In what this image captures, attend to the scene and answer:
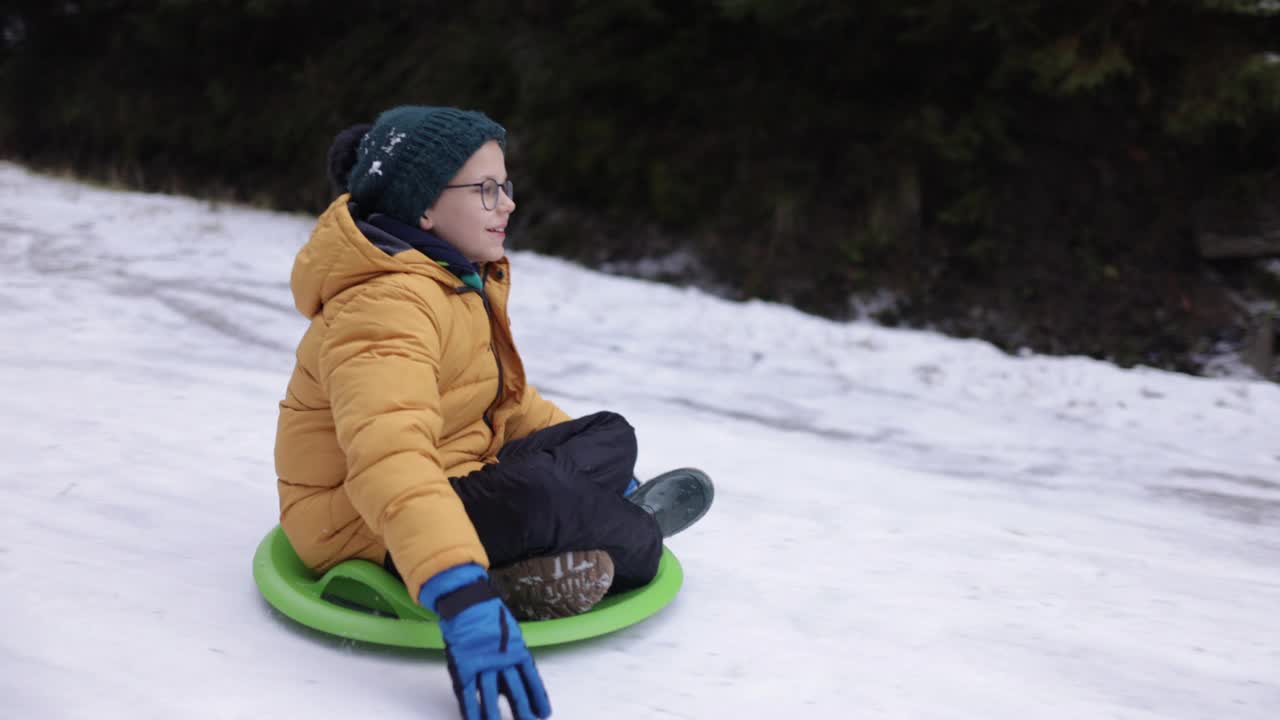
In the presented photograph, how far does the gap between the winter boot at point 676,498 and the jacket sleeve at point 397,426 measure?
2.56ft

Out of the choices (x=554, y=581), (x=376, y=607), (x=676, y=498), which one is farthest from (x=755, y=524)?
(x=376, y=607)

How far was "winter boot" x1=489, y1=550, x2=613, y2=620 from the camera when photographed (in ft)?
7.29

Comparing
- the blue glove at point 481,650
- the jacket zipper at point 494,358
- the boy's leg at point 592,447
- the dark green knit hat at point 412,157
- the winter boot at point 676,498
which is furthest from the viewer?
the winter boot at point 676,498

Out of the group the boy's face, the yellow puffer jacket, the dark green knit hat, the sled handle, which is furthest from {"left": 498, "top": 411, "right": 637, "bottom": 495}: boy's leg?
the dark green knit hat

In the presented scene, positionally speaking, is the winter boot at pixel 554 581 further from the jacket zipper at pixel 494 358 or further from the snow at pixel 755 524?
the jacket zipper at pixel 494 358

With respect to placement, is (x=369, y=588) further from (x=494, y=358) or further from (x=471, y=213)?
(x=471, y=213)

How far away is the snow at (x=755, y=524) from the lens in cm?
211

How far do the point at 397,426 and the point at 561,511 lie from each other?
458 mm

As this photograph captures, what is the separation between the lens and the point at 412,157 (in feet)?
7.25

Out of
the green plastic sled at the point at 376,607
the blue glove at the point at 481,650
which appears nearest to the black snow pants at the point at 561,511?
the green plastic sled at the point at 376,607

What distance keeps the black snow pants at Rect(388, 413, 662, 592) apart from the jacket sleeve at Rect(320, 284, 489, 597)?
8.3 inches

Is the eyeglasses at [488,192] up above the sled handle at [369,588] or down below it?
above

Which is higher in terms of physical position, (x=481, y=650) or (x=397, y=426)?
(x=397, y=426)

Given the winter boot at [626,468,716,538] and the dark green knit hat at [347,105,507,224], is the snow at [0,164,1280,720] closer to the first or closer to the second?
the winter boot at [626,468,716,538]
